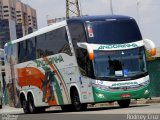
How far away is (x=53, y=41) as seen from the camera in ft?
83.2

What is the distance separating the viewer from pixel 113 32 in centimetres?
2269

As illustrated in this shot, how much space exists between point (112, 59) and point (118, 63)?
1.02 ft

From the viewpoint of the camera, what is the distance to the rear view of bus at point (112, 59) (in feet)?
72.8

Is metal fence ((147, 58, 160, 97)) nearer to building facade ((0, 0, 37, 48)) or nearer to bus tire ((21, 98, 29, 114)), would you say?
bus tire ((21, 98, 29, 114))

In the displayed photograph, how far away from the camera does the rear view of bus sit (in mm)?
22203

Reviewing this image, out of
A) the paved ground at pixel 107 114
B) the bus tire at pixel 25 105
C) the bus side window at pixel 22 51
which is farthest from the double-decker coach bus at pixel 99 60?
the bus tire at pixel 25 105

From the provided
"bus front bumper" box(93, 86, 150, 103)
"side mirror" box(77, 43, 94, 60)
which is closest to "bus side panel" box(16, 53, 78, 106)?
"side mirror" box(77, 43, 94, 60)

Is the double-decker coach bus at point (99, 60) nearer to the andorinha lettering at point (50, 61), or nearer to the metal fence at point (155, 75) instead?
the andorinha lettering at point (50, 61)

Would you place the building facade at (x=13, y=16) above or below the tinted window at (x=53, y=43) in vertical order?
above

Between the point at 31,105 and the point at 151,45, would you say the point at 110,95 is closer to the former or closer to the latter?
the point at 151,45

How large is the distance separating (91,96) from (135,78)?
1.96m

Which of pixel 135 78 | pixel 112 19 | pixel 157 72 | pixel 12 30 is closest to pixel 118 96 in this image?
pixel 135 78

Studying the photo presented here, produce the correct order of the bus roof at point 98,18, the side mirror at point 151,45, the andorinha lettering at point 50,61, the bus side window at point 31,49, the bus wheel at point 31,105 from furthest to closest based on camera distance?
the bus wheel at point 31,105
the bus side window at point 31,49
the andorinha lettering at point 50,61
the bus roof at point 98,18
the side mirror at point 151,45

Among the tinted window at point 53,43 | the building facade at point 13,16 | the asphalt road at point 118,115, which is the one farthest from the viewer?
the building facade at point 13,16
